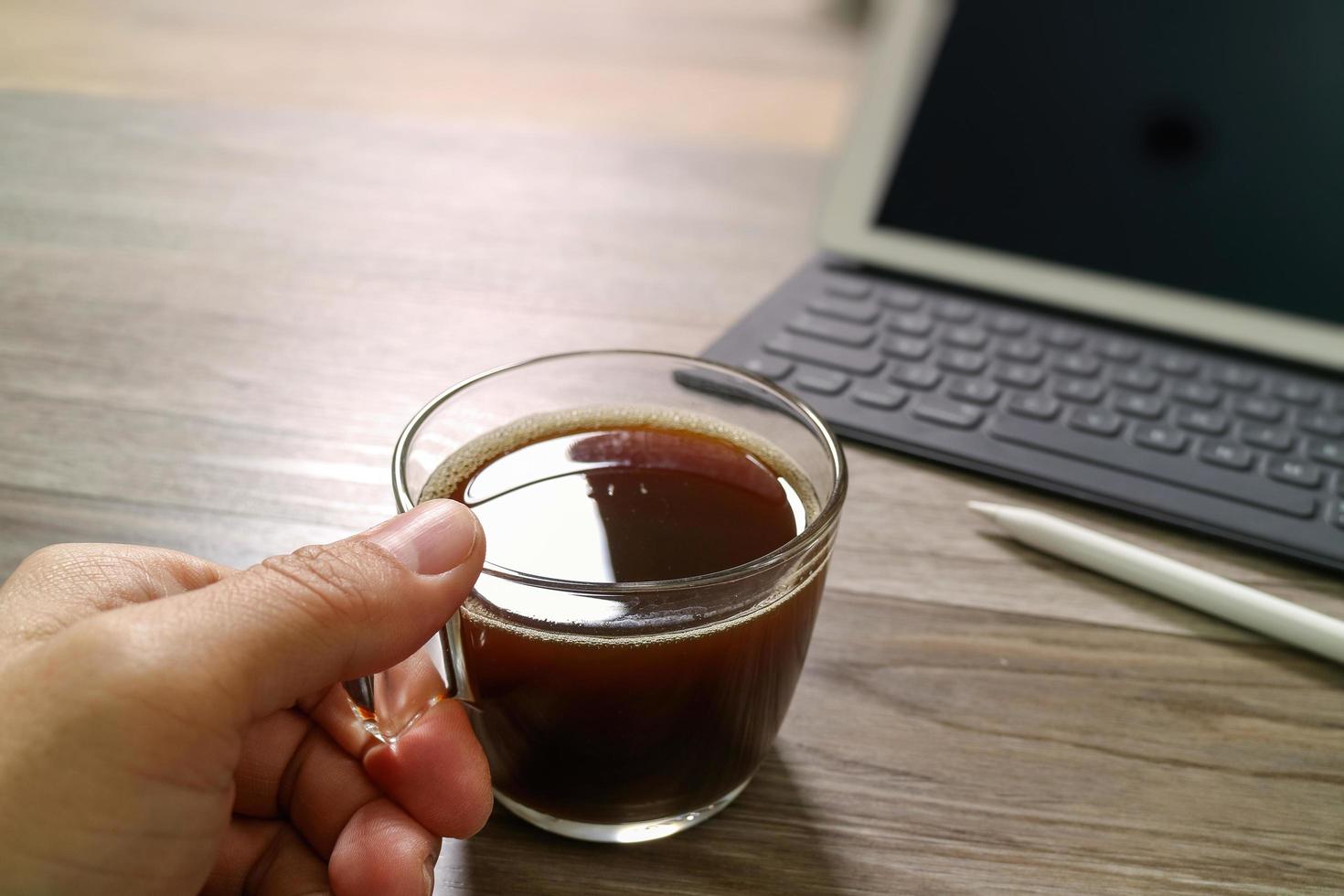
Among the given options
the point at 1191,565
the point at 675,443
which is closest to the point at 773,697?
the point at 675,443

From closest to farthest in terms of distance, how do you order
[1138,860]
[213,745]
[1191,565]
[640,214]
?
[213,745]
[1138,860]
[1191,565]
[640,214]

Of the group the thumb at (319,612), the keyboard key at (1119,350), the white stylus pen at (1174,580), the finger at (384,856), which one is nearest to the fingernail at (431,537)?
the thumb at (319,612)

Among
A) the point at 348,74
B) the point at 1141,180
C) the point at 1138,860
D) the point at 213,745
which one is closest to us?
the point at 213,745

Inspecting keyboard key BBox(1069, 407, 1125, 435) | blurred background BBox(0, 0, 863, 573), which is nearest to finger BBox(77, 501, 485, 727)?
blurred background BBox(0, 0, 863, 573)

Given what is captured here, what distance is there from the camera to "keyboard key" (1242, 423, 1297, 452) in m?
0.65

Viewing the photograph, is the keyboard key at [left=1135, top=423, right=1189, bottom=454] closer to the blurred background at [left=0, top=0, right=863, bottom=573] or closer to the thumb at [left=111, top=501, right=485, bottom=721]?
the blurred background at [left=0, top=0, right=863, bottom=573]

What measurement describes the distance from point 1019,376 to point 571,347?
0.30 metres

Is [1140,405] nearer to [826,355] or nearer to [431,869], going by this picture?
[826,355]

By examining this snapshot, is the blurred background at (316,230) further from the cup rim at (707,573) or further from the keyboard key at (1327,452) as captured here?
the keyboard key at (1327,452)

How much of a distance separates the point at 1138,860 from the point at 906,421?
0.98 feet

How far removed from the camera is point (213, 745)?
32cm

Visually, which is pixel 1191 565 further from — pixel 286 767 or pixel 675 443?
pixel 286 767

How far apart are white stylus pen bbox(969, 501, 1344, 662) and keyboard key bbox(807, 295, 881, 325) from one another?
0.21 m

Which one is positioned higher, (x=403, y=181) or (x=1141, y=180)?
(x=1141, y=180)
